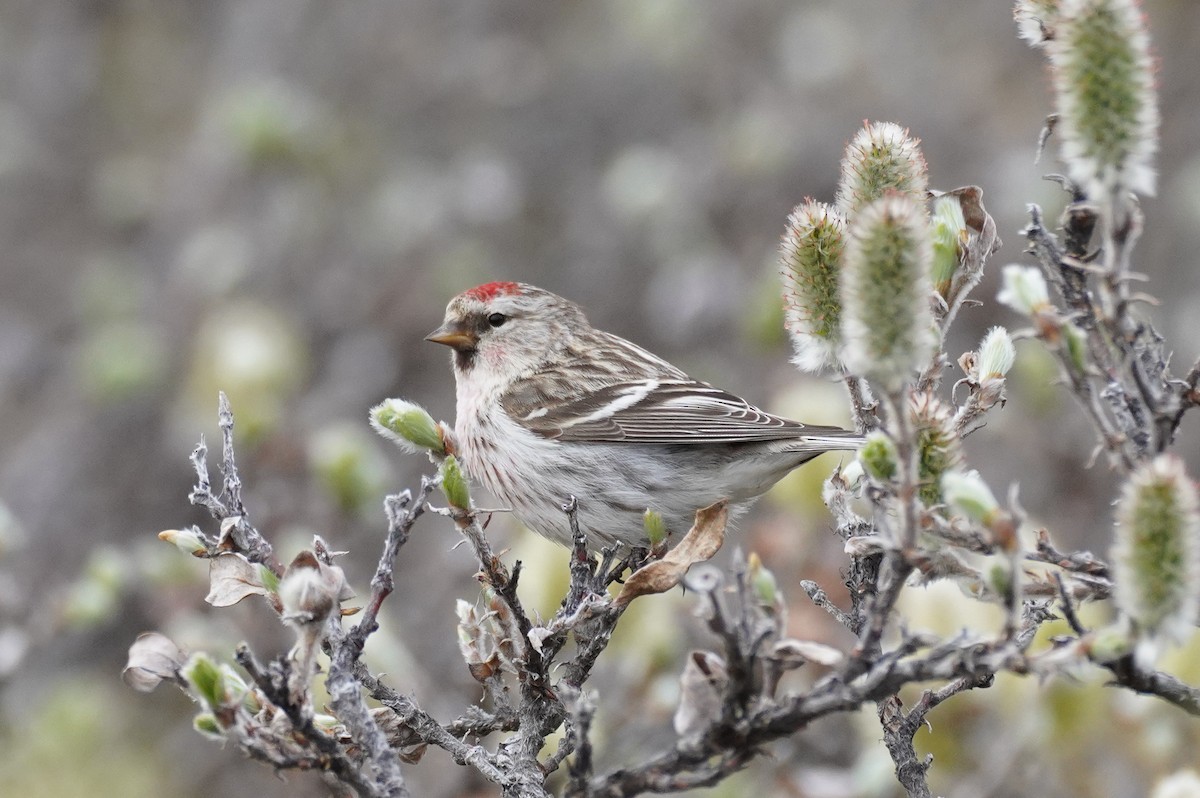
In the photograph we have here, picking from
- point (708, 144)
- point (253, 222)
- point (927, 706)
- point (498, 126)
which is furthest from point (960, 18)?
point (927, 706)

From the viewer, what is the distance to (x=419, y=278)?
7.54 meters

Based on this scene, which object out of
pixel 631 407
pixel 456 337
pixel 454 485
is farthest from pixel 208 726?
pixel 456 337

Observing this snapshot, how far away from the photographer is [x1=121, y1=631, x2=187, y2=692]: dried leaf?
86.3 inches

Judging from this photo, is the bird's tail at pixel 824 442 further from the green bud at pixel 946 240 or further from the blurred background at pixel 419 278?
the green bud at pixel 946 240

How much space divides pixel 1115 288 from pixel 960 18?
877cm

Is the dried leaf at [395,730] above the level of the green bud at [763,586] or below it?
below

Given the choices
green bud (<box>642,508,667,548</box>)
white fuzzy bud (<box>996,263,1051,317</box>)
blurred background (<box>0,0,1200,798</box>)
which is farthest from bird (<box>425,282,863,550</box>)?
white fuzzy bud (<box>996,263,1051,317</box>)

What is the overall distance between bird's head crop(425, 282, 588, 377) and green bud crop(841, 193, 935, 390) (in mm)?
2645

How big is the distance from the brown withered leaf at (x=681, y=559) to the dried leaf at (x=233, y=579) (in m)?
0.66

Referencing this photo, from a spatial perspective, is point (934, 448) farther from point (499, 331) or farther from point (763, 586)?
point (499, 331)

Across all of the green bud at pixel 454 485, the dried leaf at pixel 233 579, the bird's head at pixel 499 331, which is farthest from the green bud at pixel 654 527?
the bird's head at pixel 499 331

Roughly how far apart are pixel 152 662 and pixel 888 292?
1.37 metres

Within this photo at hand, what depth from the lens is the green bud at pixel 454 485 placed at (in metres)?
2.43

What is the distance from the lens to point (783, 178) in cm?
746
